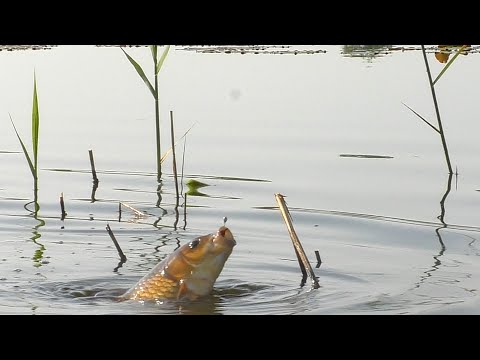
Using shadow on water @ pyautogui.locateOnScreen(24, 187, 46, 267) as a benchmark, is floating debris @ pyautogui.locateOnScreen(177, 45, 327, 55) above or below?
above

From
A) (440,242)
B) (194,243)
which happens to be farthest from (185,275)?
(440,242)

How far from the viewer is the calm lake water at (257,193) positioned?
5.27 m

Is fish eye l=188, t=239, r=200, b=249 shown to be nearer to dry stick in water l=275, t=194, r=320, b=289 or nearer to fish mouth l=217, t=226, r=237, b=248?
fish mouth l=217, t=226, r=237, b=248

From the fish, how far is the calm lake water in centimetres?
7

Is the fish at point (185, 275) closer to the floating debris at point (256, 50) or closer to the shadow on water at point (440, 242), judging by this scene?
the shadow on water at point (440, 242)

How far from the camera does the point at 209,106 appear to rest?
1095 centimetres

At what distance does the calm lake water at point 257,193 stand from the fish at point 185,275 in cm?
7

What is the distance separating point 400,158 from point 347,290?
3.53m

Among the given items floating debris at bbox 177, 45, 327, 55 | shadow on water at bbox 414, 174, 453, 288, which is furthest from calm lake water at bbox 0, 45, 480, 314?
floating debris at bbox 177, 45, 327, 55

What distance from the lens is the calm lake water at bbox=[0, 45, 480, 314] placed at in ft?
17.3

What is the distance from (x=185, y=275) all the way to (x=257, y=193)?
2846 mm

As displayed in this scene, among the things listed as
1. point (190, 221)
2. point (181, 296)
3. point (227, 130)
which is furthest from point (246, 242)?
point (227, 130)

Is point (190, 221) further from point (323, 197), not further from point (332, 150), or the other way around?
point (332, 150)

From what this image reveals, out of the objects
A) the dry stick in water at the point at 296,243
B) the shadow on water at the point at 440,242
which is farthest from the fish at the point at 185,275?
the shadow on water at the point at 440,242
